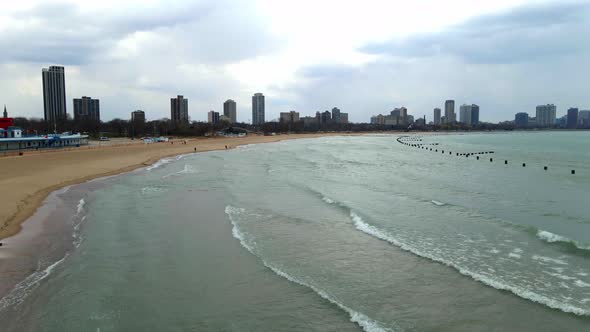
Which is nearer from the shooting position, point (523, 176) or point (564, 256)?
point (564, 256)

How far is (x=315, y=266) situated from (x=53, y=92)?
18129 centimetres

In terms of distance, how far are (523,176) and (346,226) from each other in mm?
22962

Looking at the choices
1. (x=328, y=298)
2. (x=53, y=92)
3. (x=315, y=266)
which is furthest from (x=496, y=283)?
(x=53, y=92)

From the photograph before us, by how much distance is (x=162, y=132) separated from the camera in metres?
124

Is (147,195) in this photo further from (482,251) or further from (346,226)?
(482,251)

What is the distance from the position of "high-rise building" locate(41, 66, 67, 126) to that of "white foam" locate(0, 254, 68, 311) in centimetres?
17159

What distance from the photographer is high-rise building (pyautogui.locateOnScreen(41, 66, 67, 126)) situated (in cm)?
16200

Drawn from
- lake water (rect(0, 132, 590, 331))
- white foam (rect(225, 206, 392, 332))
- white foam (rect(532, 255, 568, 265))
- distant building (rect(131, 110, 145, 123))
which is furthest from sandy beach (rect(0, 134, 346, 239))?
distant building (rect(131, 110, 145, 123))

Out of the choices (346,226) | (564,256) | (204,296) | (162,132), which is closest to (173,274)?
(204,296)

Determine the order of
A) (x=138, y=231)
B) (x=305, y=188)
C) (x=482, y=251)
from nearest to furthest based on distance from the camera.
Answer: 1. (x=482, y=251)
2. (x=138, y=231)
3. (x=305, y=188)

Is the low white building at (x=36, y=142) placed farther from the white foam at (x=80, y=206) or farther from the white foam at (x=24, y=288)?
the white foam at (x=24, y=288)

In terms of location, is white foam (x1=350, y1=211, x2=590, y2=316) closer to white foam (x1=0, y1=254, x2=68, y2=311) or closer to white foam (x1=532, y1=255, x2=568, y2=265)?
white foam (x1=532, y1=255, x2=568, y2=265)

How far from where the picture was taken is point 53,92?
16350 cm

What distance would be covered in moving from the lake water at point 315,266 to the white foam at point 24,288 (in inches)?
2.2
